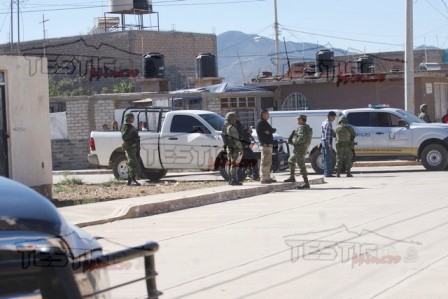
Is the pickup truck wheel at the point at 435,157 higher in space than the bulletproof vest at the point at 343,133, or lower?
lower

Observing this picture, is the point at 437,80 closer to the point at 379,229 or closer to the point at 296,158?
the point at 296,158

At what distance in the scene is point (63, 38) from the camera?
2026 inches

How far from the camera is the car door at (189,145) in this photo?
2222 cm

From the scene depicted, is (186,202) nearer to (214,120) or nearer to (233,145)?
(233,145)

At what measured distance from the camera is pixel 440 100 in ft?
119

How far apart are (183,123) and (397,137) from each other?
669 centimetres

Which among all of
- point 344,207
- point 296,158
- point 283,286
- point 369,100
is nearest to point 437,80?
point 369,100

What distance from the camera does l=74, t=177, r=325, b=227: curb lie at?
15.0m

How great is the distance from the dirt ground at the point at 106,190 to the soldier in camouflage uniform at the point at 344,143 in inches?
141

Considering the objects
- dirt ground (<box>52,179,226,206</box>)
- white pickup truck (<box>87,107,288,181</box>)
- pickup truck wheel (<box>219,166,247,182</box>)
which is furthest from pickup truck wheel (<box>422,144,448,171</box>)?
dirt ground (<box>52,179,226,206</box>)

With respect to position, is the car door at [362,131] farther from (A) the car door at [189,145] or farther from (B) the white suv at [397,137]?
(A) the car door at [189,145]

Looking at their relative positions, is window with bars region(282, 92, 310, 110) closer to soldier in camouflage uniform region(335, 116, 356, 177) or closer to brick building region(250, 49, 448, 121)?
brick building region(250, 49, 448, 121)

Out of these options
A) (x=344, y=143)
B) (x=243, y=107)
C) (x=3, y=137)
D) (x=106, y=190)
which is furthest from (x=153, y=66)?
(x=3, y=137)

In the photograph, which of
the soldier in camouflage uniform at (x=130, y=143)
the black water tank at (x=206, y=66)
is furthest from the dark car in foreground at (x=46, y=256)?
the black water tank at (x=206, y=66)
